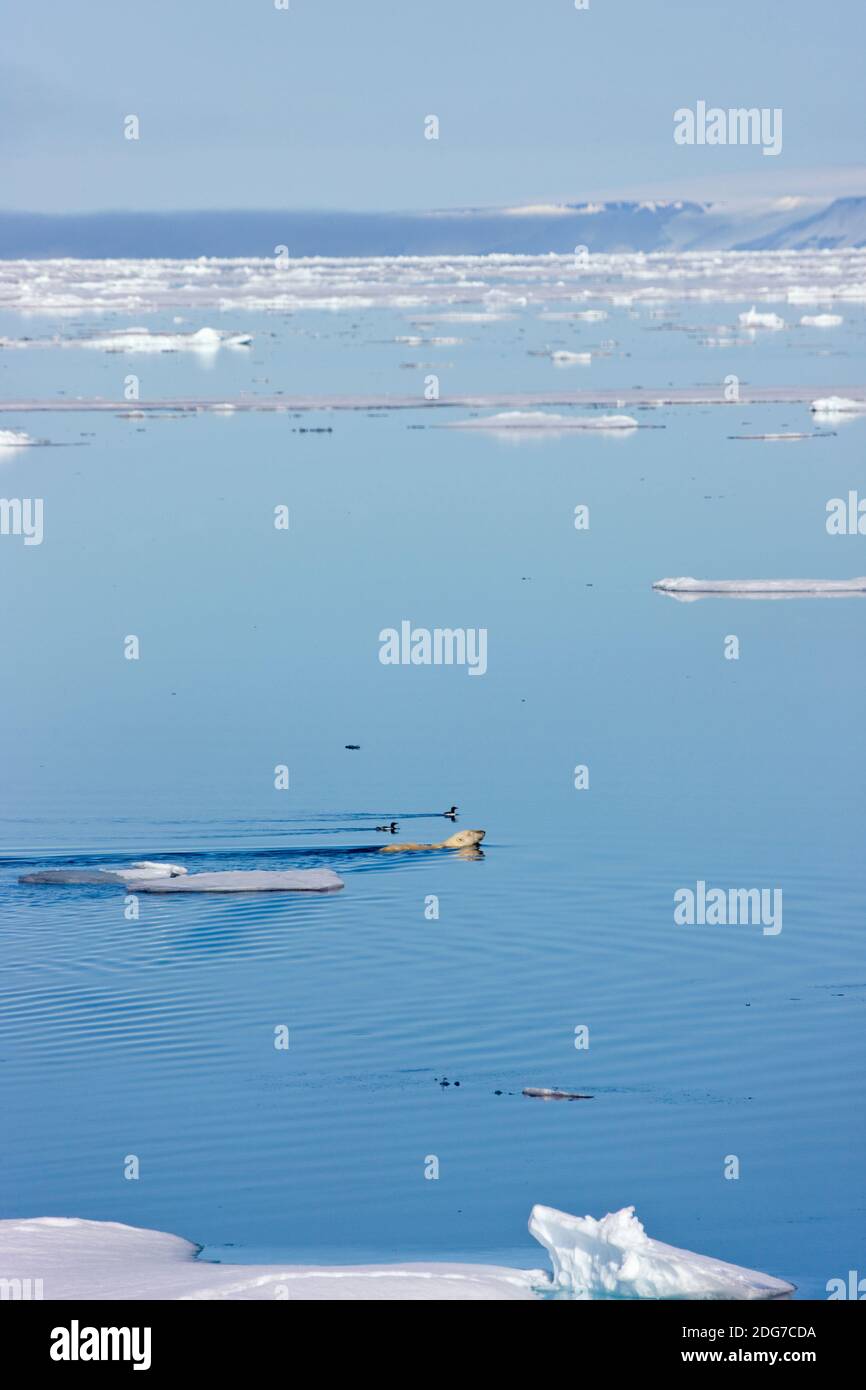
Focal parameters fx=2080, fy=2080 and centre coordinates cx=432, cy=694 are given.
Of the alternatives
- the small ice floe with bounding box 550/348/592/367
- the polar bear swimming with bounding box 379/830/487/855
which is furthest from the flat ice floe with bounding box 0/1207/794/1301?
the small ice floe with bounding box 550/348/592/367

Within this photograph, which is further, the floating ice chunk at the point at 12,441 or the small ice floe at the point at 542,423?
the small ice floe at the point at 542,423

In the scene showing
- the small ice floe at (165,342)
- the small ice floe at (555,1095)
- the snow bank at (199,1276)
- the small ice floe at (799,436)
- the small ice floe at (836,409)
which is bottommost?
the snow bank at (199,1276)

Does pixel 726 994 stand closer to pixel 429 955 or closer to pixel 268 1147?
pixel 429 955

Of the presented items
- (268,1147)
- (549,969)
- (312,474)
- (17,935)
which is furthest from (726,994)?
(312,474)

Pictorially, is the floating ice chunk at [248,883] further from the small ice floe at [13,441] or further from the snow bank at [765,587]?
the small ice floe at [13,441]

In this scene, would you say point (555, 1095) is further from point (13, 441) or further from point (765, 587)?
point (13, 441)

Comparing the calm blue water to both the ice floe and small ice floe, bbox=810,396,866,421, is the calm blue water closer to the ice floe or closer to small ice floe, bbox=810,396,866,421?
the ice floe

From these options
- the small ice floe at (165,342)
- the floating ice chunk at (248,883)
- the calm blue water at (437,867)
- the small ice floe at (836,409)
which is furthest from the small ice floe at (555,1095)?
the small ice floe at (165,342)

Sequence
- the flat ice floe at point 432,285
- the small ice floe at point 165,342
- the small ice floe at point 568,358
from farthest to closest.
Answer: the flat ice floe at point 432,285 < the small ice floe at point 165,342 < the small ice floe at point 568,358
